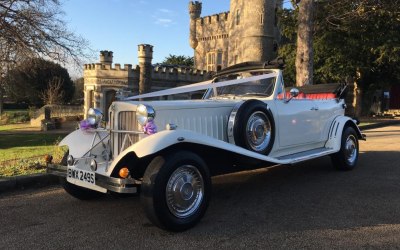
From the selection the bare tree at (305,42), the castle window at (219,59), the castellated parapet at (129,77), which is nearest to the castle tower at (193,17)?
the castle window at (219,59)

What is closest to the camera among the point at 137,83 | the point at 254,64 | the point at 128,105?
the point at 128,105

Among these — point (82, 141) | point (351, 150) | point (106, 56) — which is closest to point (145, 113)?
point (82, 141)

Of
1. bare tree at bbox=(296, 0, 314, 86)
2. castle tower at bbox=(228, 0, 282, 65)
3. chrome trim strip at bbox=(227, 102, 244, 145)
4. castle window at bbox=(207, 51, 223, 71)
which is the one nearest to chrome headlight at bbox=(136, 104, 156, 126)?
chrome trim strip at bbox=(227, 102, 244, 145)

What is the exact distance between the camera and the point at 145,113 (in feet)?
15.7

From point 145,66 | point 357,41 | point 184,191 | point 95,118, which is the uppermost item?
point 357,41

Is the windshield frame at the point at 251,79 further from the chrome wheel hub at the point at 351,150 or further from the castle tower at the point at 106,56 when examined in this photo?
the castle tower at the point at 106,56

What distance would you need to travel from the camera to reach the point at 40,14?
17297 millimetres

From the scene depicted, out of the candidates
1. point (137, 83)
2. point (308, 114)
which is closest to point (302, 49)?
point (308, 114)

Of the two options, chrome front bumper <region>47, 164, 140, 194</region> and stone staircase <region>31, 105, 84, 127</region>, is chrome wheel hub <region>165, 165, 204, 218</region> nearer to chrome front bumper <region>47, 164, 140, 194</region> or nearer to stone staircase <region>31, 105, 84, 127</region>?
chrome front bumper <region>47, 164, 140, 194</region>

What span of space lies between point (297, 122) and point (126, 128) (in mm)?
3081

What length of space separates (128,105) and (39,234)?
5.99ft

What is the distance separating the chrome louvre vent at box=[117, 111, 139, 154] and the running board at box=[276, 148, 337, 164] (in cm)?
230

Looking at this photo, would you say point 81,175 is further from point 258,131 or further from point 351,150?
point 351,150

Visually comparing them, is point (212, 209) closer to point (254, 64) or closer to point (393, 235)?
point (393, 235)
